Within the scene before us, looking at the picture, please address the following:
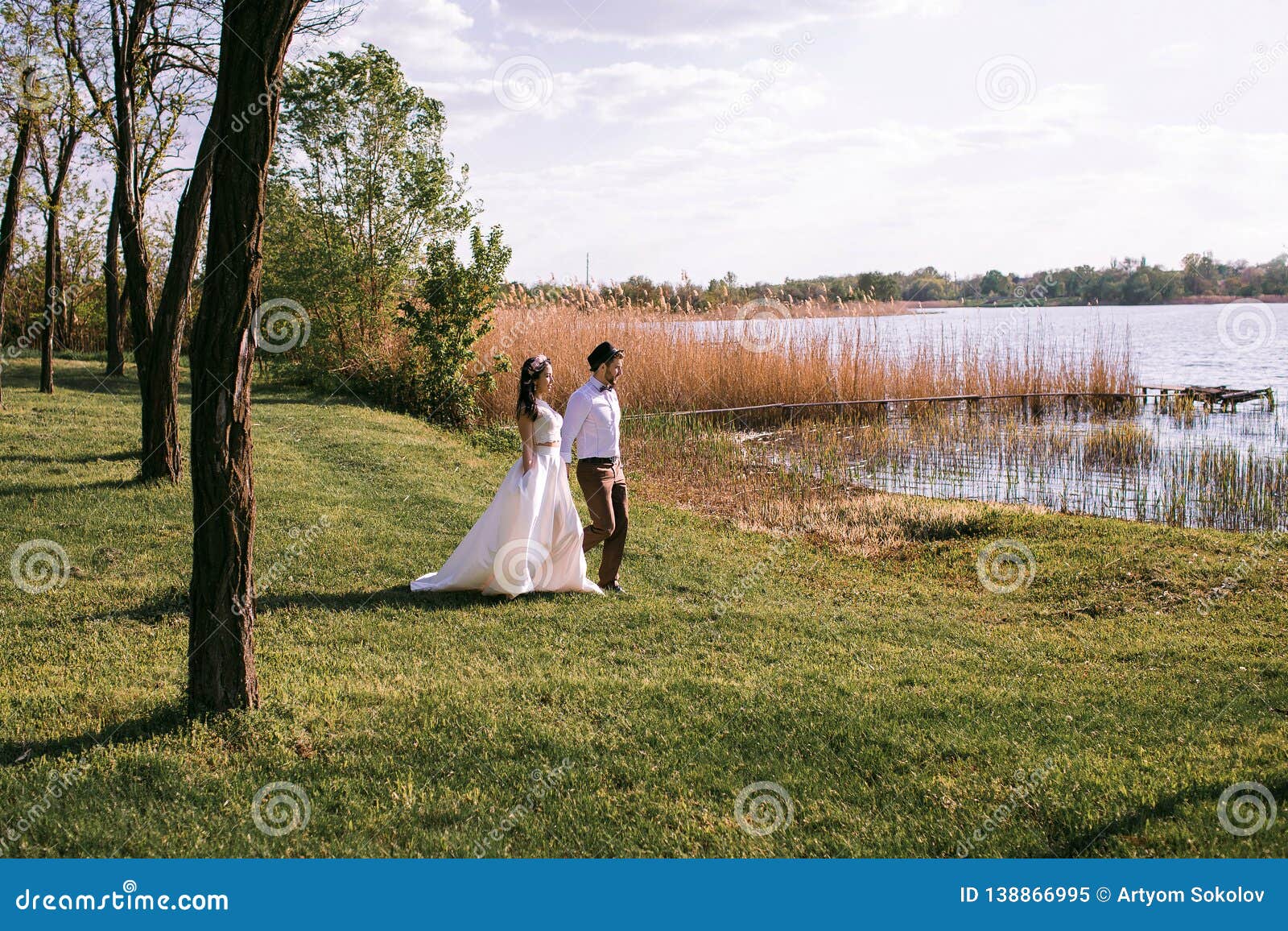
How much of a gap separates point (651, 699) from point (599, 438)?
9.04 ft

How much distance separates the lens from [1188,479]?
13.5m

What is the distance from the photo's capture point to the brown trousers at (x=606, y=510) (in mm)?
7973

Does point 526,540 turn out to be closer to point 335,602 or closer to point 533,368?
point 533,368

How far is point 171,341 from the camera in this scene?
11.0 meters

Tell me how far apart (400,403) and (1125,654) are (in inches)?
632

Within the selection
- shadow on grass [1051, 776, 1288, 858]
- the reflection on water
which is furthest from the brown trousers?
the reflection on water

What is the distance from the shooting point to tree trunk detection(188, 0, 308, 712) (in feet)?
15.3

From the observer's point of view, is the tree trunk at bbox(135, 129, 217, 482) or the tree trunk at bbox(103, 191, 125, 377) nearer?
the tree trunk at bbox(135, 129, 217, 482)

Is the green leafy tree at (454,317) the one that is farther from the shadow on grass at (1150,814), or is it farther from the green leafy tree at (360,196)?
the shadow on grass at (1150,814)

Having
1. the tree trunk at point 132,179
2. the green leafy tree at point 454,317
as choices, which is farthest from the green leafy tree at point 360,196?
the tree trunk at point 132,179

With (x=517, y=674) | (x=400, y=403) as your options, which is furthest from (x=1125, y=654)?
(x=400, y=403)

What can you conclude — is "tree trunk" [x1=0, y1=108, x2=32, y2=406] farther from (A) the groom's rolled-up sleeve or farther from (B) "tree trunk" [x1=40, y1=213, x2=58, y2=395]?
(A) the groom's rolled-up sleeve

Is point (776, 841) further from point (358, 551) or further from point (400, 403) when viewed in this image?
point (400, 403)

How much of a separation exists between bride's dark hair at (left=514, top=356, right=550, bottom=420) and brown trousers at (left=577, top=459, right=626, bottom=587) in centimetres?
58
